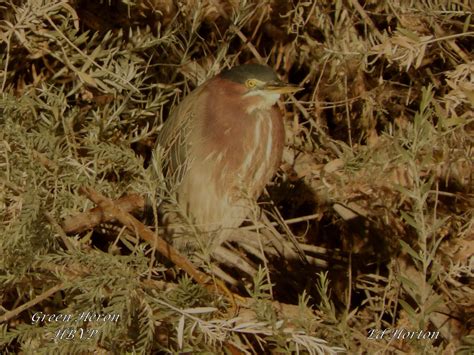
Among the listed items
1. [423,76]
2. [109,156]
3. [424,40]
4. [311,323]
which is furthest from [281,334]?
[423,76]

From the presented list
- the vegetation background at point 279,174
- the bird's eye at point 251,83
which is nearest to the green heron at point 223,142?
the bird's eye at point 251,83

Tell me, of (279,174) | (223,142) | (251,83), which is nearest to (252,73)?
(251,83)

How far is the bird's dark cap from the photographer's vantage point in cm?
230

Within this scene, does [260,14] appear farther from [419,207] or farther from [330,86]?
[419,207]

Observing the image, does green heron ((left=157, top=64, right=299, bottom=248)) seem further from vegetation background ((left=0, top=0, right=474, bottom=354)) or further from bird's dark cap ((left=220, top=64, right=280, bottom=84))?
vegetation background ((left=0, top=0, right=474, bottom=354))

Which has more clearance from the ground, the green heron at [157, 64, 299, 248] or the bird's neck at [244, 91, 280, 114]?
the bird's neck at [244, 91, 280, 114]

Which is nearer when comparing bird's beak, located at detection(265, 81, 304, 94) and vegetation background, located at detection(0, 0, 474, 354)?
vegetation background, located at detection(0, 0, 474, 354)

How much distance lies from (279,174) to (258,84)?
439 mm

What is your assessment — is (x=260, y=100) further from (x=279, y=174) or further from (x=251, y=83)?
(x=279, y=174)

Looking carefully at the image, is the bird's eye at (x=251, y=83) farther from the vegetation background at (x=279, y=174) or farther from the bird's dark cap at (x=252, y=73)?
the vegetation background at (x=279, y=174)

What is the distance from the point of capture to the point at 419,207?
5.12 ft

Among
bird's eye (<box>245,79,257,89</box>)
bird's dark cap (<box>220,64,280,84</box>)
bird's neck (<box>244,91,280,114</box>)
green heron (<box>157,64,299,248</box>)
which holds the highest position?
bird's dark cap (<box>220,64,280,84</box>)

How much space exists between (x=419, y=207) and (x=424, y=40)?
60cm

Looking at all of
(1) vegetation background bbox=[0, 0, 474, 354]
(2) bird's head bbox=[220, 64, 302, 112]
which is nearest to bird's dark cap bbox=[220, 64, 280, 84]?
(2) bird's head bbox=[220, 64, 302, 112]
